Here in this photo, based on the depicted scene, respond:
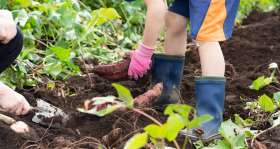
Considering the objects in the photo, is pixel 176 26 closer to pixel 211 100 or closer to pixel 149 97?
pixel 149 97

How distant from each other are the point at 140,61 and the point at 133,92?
18 cm

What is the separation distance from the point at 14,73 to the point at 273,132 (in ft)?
4.01

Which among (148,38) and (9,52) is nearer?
(9,52)

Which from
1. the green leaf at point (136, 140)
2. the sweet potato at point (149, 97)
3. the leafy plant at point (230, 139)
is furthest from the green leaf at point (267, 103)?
the green leaf at point (136, 140)

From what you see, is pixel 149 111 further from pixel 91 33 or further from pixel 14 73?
pixel 91 33

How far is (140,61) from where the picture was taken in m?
3.04

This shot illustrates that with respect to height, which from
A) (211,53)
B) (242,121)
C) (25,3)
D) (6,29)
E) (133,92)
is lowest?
(133,92)

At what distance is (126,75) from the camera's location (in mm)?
3246

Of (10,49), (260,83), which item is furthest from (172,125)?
(260,83)

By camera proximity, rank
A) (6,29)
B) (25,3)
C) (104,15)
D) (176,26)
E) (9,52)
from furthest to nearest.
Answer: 1. (104,15)
2. (25,3)
3. (176,26)
4. (9,52)
5. (6,29)

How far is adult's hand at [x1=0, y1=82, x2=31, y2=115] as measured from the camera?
8.17 ft

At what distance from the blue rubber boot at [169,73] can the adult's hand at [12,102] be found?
0.69 m

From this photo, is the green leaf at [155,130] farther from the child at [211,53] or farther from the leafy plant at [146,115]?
the child at [211,53]

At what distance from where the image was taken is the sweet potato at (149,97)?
112 inches
